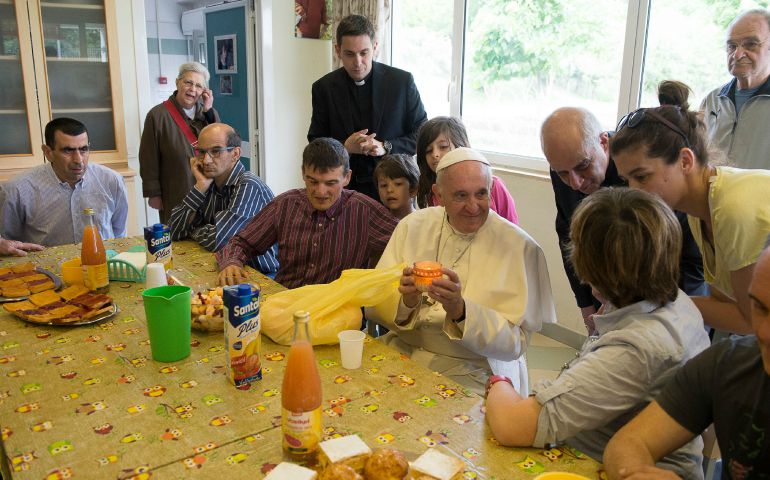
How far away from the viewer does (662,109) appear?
5.76ft

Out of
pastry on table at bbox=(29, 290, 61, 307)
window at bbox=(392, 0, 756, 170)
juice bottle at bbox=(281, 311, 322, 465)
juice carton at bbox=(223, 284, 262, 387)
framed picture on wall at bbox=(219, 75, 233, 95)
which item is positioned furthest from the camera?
framed picture on wall at bbox=(219, 75, 233, 95)

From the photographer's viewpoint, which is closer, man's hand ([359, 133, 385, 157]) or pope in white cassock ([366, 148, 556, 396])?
pope in white cassock ([366, 148, 556, 396])

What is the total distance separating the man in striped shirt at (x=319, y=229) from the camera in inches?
97.2

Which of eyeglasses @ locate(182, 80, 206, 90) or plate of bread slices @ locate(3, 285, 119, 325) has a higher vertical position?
eyeglasses @ locate(182, 80, 206, 90)

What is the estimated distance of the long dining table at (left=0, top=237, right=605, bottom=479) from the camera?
3.91 feet

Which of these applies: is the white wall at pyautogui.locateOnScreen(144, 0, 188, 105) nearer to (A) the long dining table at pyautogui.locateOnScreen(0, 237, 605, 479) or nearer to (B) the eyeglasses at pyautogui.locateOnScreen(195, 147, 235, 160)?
(B) the eyeglasses at pyautogui.locateOnScreen(195, 147, 235, 160)

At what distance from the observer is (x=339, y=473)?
1061 millimetres

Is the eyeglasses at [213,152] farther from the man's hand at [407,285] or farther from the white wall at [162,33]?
the white wall at [162,33]

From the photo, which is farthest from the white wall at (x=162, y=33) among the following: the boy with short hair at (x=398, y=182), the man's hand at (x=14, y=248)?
the boy with short hair at (x=398, y=182)

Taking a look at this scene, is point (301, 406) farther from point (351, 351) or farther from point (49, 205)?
point (49, 205)

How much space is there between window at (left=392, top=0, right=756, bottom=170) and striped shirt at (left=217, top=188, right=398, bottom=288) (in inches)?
73.5

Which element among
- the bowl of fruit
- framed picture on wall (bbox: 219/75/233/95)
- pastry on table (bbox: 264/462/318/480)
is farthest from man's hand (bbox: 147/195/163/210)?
pastry on table (bbox: 264/462/318/480)

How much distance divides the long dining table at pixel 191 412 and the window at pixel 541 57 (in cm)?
248

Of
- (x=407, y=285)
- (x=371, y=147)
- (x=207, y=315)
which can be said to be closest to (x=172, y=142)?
(x=371, y=147)
